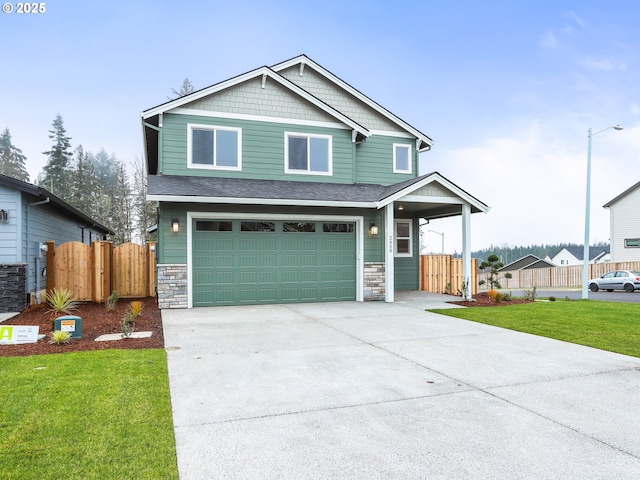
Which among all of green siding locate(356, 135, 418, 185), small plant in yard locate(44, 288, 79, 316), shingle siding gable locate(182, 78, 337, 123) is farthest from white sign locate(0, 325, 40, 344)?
green siding locate(356, 135, 418, 185)

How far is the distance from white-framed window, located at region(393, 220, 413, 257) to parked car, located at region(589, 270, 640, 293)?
46.4 ft

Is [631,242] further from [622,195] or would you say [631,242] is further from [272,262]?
[272,262]

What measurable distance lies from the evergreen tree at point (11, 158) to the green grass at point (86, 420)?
50231 mm

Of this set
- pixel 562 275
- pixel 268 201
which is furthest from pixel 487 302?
pixel 562 275

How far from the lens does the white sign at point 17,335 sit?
6527 millimetres

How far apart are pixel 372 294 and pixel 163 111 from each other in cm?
784

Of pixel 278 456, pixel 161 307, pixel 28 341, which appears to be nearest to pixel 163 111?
pixel 161 307

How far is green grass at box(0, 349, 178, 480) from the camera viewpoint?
2.77 metres

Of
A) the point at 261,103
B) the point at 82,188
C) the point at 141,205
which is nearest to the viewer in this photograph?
the point at 261,103

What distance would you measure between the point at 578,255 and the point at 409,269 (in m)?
53.1

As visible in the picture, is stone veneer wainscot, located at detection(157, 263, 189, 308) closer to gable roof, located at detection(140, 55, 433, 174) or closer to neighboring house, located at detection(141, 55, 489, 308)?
neighboring house, located at detection(141, 55, 489, 308)

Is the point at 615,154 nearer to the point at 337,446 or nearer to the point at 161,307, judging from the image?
the point at 161,307

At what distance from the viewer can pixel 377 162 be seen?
47.1 feet

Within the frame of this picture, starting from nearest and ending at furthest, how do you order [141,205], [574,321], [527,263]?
[574,321] < [141,205] < [527,263]
